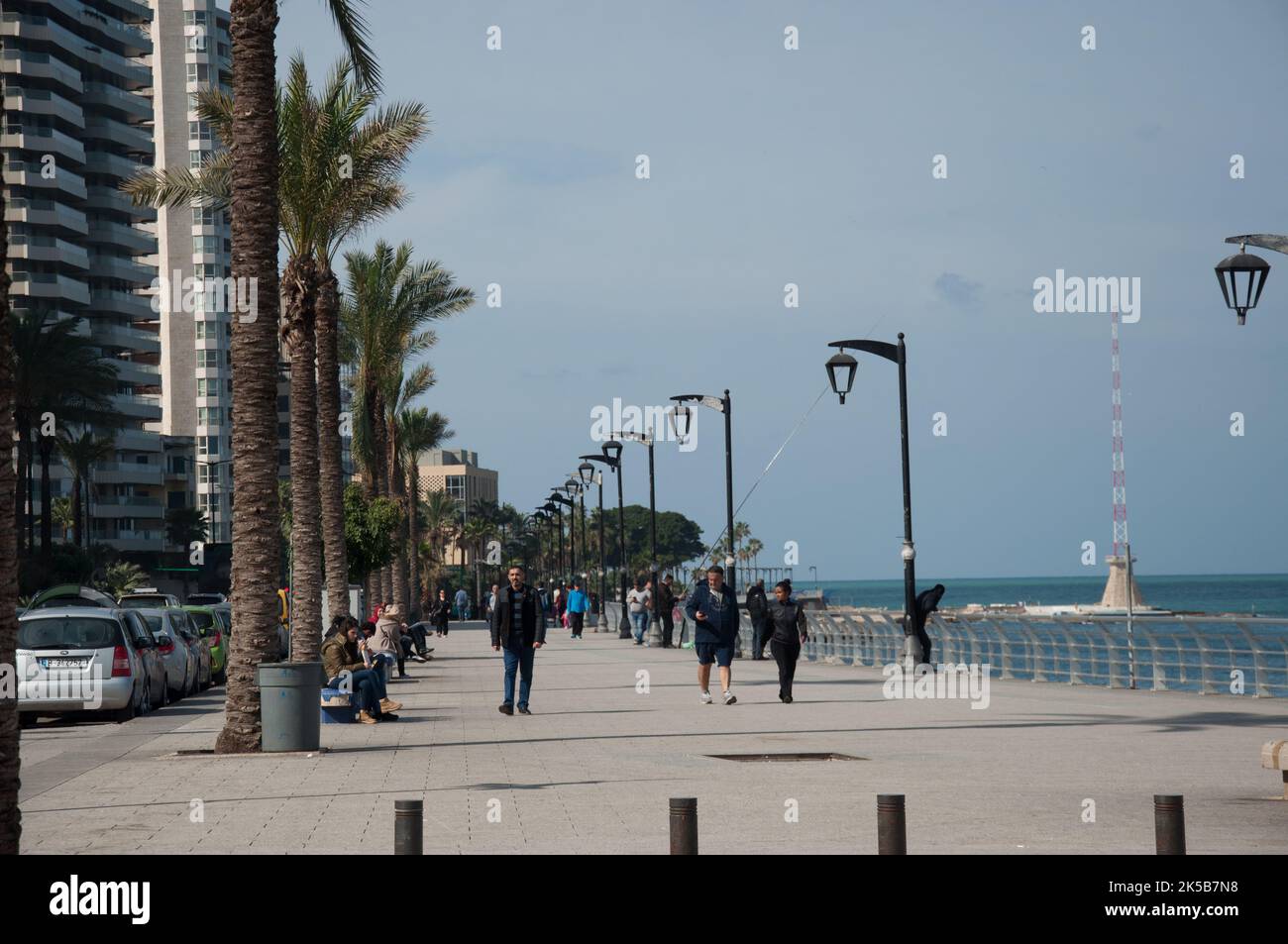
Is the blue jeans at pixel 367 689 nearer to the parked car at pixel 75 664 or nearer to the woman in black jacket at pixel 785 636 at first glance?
the parked car at pixel 75 664

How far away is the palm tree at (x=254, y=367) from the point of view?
16938 mm

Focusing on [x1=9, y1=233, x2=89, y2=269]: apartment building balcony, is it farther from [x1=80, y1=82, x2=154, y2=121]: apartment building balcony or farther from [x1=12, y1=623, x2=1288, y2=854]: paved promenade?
[x1=12, y1=623, x2=1288, y2=854]: paved promenade

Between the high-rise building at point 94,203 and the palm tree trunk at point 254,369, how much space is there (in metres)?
85.5

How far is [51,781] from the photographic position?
14.6 meters

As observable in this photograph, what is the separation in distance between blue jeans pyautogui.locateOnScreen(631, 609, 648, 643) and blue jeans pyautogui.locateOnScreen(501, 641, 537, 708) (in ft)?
93.5

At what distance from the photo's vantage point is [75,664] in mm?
22094

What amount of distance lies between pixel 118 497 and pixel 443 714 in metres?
98.4

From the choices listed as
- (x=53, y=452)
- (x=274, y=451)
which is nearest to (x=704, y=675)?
(x=274, y=451)

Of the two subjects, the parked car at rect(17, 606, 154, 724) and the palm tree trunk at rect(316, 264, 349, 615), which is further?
the palm tree trunk at rect(316, 264, 349, 615)

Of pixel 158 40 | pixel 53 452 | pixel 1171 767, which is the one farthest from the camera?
pixel 158 40

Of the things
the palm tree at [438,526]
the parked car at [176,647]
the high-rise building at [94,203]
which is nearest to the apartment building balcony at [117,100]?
the high-rise building at [94,203]

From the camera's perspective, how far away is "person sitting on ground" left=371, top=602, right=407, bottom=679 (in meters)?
24.4

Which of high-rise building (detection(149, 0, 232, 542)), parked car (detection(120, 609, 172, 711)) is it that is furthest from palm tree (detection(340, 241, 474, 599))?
high-rise building (detection(149, 0, 232, 542))
